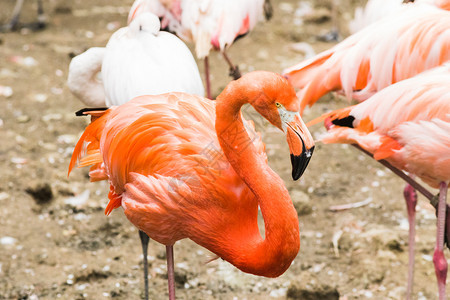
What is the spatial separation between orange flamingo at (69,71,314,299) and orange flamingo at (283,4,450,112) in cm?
70

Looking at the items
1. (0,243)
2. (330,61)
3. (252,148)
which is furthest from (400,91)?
(0,243)

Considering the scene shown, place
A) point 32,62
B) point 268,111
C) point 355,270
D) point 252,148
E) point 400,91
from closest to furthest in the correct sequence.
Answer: point 268,111 < point 252,148 < point 400,91 < point 355,270 < point 32,62

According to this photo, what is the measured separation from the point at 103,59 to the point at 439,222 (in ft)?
6.48

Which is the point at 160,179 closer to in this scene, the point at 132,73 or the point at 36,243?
the point at 132,73

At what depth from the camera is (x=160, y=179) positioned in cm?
250

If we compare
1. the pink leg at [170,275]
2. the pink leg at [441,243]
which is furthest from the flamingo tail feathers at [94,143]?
the pink leg at [441,243]

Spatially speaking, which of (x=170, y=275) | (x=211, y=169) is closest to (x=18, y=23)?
(x=170, y=275)

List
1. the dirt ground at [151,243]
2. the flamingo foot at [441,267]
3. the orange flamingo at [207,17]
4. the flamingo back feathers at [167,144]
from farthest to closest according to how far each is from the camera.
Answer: the orange flamingo at [207,17], the dirt ground at [151,243], the flamingo foot at [441,267], the flamingo back feathers at [167,144]

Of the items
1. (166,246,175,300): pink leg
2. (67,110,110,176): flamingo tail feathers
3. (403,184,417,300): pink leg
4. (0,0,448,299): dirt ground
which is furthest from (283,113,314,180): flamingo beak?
(403,184,417,300): pink leg

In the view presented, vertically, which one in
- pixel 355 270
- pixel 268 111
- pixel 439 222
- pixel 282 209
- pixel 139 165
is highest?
pixel 268 111

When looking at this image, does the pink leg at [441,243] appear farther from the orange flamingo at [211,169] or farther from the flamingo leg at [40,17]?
the flamingo leg at [40,17]

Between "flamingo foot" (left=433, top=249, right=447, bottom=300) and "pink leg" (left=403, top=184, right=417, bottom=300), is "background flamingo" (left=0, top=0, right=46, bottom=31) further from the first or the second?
"flamingo foot" (left=433, top=249, right=447, bottom=300)

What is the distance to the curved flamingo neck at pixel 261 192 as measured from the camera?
7.25 feet

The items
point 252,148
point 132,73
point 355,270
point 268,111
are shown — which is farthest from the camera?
point 355,270
